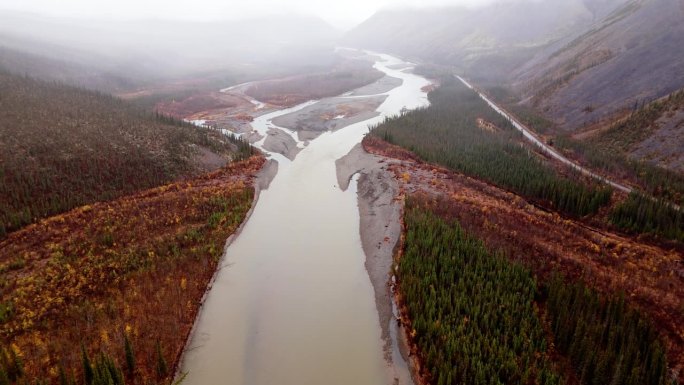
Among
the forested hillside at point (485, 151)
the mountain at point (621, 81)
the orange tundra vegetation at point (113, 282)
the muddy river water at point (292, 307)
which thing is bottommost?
the muddy river water at point (292, 307)

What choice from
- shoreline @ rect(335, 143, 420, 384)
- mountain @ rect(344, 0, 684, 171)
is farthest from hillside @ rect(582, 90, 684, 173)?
shoreline @ rect(335, 143, 420, 384)

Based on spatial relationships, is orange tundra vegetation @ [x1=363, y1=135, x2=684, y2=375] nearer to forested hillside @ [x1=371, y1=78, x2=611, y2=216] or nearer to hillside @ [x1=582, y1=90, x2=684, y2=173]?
forested hillside @ [x1=371, y1=78, x2=611, y2=216]

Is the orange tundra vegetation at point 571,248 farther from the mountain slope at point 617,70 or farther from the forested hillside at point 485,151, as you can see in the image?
the mountain slope at point 617,70

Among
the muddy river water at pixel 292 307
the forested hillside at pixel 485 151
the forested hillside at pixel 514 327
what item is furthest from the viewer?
the forested hillside at pixel 485 151

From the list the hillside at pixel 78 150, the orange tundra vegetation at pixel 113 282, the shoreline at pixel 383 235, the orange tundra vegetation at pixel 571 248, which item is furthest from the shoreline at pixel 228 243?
the orange tundra vegetation at pixel 571 248

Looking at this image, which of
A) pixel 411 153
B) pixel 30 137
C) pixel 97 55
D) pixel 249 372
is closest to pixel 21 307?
pixel 249 372

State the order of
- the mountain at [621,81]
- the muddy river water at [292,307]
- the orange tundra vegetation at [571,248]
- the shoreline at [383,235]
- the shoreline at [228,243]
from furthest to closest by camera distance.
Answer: the mountain at [621,81] → the orange tundra vegetation at [571,248] → the shoreline at [383,235] → the shoreline at [228,243] → the muddy river water at [292,307]
